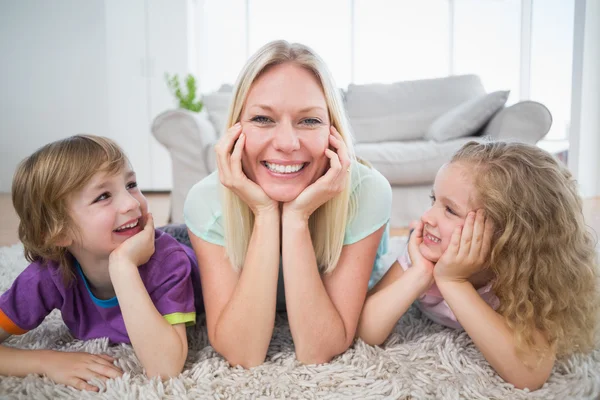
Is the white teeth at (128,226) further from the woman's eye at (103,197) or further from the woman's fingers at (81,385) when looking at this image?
the woman's fingers at (81,385)

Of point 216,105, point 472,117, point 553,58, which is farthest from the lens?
point 553,58

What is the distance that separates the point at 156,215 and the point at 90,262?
9.57 ft

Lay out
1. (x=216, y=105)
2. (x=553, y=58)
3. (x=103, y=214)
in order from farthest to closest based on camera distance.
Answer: (x=553, y=58)
(x=216, y=105)
(x=103, y=214)

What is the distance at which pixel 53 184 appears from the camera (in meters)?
1.16

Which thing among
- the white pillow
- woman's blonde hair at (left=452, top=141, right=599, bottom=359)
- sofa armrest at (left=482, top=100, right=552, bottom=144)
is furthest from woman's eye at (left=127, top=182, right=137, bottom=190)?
the white pillow

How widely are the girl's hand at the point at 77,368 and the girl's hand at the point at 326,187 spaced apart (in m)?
0.54

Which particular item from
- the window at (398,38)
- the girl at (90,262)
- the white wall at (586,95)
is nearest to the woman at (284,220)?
the girl at (90,262)

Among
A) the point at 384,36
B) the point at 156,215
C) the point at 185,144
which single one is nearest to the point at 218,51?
the point at 384,36

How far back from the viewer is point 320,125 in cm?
120

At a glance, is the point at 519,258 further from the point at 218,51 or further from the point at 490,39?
the point at 490,39

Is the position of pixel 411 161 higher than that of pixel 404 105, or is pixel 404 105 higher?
pixel 404 105

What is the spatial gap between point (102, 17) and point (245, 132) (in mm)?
5121

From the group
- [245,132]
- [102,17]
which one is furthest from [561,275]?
[102,17]

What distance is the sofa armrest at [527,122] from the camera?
3.16m
